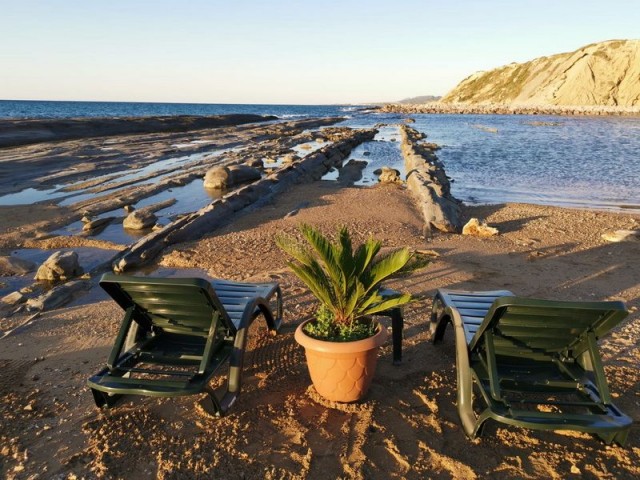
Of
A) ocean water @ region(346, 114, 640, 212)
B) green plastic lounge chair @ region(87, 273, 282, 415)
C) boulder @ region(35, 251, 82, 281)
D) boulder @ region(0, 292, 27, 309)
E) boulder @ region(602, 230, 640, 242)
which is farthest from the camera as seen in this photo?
ocean water @ region(346, 114, 640, 212)

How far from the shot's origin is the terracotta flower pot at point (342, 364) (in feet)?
11.4

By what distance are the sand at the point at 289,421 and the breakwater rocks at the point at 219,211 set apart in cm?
147

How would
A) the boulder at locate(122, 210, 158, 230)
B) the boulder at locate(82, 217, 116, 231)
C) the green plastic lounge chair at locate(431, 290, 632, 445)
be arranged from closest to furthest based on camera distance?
the green plastic lounge chair at locate(431, 290, 632, 445)
the boulder at locate(82, 217, 116, 231)
the boulder at locate(122, 210, 158, 230)

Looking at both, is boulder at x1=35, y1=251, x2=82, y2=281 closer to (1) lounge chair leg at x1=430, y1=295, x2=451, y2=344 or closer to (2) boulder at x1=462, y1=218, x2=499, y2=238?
(1) lounge chair leg at x1=430, y1=295, x2=451, y2=344

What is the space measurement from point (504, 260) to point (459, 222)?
298 centimetres

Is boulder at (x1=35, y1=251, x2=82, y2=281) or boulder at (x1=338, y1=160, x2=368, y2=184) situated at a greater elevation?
boulder at (x1=35, y1=251, x2=82, y2=281)

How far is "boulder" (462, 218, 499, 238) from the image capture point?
9.20 m

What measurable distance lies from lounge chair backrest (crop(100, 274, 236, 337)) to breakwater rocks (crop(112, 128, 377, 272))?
14.2 feet

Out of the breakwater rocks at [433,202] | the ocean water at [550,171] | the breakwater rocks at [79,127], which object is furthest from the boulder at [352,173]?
the breakwater rocks at [79,127]

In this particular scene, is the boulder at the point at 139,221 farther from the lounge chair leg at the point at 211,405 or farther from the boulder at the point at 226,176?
the lounge chair leg at the point at 211,405

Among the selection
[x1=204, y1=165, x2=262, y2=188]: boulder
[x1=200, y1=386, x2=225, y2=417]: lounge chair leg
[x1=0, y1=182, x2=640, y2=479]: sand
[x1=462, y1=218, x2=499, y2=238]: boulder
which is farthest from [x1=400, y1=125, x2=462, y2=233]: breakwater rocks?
[x1=200, y1=386, x2=225, y2=417]: lounge chair leg

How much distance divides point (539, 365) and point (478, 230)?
6071 mm

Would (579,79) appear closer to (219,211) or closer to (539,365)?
(219,211)

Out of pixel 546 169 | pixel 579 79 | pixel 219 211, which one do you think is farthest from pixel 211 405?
pixel 579 79
